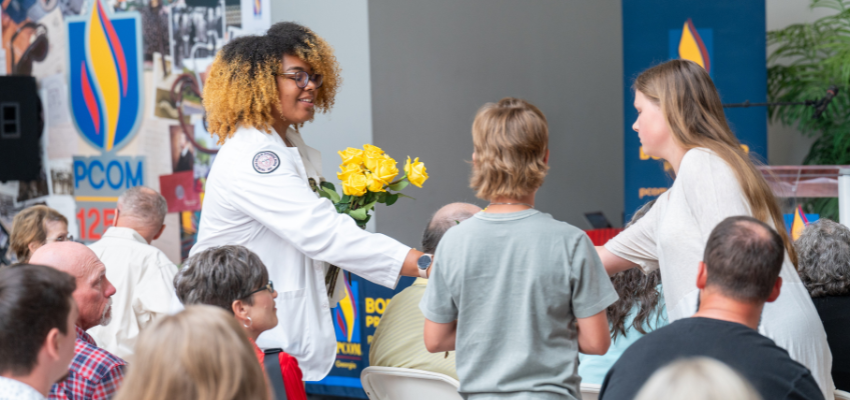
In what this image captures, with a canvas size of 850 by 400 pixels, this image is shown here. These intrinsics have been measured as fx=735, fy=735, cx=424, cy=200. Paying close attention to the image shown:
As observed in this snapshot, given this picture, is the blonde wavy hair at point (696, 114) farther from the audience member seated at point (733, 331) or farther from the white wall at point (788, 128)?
the white wall at point (788, 128)

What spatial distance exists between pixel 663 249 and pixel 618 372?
0.47 m

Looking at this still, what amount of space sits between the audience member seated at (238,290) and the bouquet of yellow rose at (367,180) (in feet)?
1.69

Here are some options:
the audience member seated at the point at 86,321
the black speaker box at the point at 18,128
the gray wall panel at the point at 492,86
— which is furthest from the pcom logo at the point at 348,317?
the black speaker box at the point at 18,128

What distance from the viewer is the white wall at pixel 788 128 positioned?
7035mm

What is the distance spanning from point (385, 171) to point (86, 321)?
93 cm

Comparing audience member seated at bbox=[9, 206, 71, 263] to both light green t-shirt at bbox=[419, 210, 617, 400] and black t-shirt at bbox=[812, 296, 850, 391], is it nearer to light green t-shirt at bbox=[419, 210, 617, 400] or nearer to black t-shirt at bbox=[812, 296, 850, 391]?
light green t-shirt at bbox=[419, 210, 617, 400]

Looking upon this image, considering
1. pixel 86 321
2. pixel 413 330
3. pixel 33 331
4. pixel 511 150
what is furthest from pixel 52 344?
pixel 413 330

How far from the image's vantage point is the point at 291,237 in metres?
2.11

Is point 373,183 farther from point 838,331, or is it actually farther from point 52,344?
point 838,331

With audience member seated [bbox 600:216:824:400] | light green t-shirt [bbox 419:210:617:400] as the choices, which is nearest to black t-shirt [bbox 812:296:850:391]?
audience member seated [bbox 600:216:824:400]

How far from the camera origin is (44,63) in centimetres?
564

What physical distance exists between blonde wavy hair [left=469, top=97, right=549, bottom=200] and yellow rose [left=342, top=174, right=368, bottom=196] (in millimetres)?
725

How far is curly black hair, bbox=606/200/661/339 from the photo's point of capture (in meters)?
2.14

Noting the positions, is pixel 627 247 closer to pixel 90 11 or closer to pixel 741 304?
pixel 741 304
